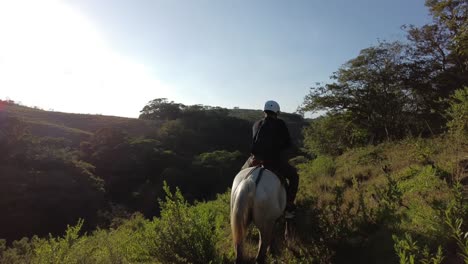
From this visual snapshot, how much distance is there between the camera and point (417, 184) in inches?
258

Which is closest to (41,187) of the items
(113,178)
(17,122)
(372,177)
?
(17,122)

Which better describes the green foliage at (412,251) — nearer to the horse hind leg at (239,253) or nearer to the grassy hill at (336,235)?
the grassy hill at (336,235)

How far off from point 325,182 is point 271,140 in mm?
3763

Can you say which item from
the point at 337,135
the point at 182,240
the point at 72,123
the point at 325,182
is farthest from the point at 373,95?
the point at 72,123

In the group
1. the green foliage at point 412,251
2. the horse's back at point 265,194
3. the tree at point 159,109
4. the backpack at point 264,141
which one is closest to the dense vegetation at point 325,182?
the green foliage at point 412,251

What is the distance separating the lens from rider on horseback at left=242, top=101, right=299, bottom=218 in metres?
6.01

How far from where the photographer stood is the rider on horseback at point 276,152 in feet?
19.7

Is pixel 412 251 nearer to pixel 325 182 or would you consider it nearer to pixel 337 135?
pixel 325 182

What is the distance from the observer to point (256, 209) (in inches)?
200

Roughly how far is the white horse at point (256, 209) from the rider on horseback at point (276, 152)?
70 cm

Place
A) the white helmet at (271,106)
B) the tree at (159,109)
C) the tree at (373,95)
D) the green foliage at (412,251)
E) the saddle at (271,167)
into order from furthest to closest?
the tree at (159,109) → the tree at (373,95) → the white helmet at (271,106) → the saddle at (271,167) → the green foliage at (412,251)

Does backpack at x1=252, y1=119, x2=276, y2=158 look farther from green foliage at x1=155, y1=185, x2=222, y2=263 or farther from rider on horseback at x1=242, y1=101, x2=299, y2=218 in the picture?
green foliage at x1=155, y1=185, x2=222, y2=263

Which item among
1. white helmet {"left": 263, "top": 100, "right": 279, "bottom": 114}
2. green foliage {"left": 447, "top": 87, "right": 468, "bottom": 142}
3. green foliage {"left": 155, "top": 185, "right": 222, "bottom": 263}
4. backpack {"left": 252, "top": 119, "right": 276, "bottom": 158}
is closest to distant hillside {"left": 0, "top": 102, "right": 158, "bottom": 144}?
white helmet {"left": 263, "top": 100, "right": 279, "bottom": 114}

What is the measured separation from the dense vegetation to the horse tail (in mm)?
588
